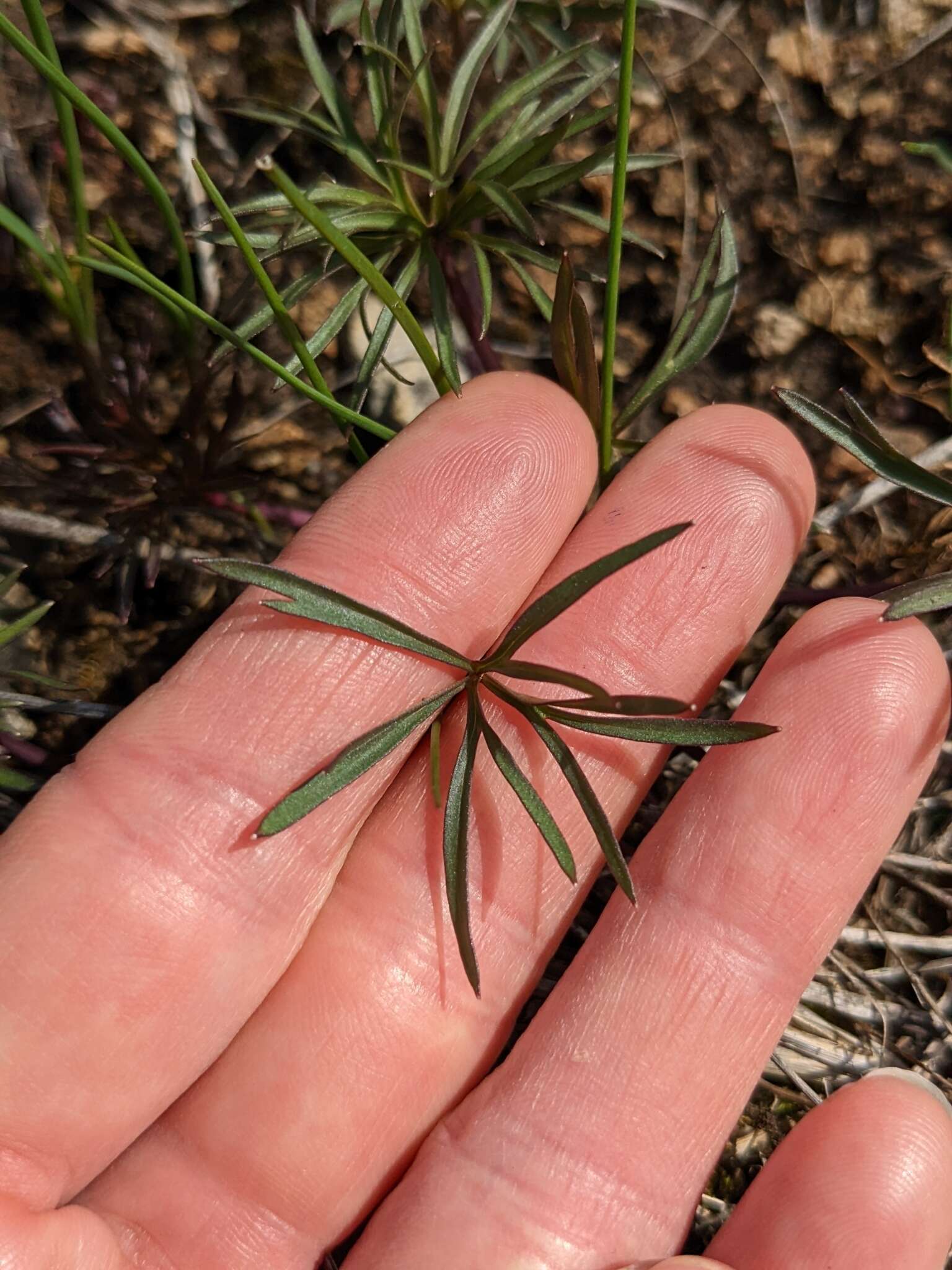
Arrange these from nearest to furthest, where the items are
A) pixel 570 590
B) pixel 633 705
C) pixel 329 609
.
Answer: pixel 633 705 < pixel 570 590 < pixel 329 609

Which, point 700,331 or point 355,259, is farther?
point 700,331

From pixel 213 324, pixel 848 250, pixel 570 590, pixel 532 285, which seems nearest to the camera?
pixel 570 590

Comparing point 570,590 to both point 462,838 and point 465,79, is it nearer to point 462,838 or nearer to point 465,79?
point 462,838

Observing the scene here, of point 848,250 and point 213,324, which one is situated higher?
point 213,324

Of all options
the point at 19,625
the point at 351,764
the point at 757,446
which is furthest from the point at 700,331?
the point at 19,625

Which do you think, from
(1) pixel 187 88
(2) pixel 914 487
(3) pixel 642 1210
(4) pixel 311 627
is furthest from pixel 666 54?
(3) pixel 642 1210

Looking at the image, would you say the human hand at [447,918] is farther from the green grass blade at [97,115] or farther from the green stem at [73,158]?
the green stem at [73,158]

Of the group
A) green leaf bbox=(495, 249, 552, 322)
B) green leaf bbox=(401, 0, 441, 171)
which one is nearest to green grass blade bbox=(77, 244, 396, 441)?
green leaf bbox=(495, 249, 552, 322)

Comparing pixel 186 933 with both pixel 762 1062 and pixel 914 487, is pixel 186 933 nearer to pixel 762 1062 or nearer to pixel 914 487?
pixel 762 1062
